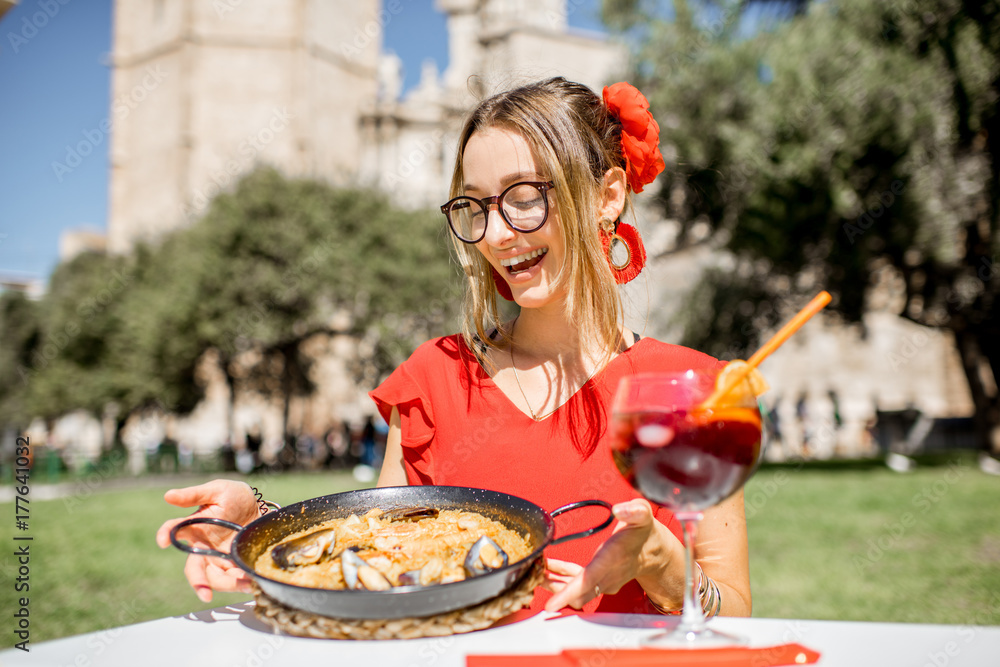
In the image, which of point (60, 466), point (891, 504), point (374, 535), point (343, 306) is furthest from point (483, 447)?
point (60, 466)

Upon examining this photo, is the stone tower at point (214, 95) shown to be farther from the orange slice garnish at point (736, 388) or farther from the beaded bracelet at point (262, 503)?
the orange slice garnish at point (736, 388)

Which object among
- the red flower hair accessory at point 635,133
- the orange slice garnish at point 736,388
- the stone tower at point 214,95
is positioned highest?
the stone tower at point 214,95

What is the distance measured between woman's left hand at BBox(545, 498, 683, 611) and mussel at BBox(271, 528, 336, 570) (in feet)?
1.38

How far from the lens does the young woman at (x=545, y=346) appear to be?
165cm

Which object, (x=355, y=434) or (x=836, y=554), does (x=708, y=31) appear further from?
(x=355, y=434)

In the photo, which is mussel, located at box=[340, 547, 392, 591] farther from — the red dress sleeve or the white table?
the red dress sleeve

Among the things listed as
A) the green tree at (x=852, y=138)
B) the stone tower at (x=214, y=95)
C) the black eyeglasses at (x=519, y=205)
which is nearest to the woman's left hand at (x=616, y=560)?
the black eyeglasses at (x=519, y=205)

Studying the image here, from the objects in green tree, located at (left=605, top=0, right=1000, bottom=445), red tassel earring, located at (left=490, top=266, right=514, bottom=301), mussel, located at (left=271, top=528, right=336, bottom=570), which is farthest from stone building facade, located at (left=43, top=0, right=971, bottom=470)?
mussel, located at (left=271, top=528, right=336, bottom=570)

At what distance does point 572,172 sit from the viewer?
173 centimetres

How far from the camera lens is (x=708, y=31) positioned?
13.7 metres

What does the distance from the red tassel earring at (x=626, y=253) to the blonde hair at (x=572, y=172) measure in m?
0.10

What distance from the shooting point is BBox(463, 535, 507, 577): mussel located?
1.10m

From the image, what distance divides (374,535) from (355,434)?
1046 inches

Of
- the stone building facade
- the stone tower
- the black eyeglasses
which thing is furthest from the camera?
the stone tower
